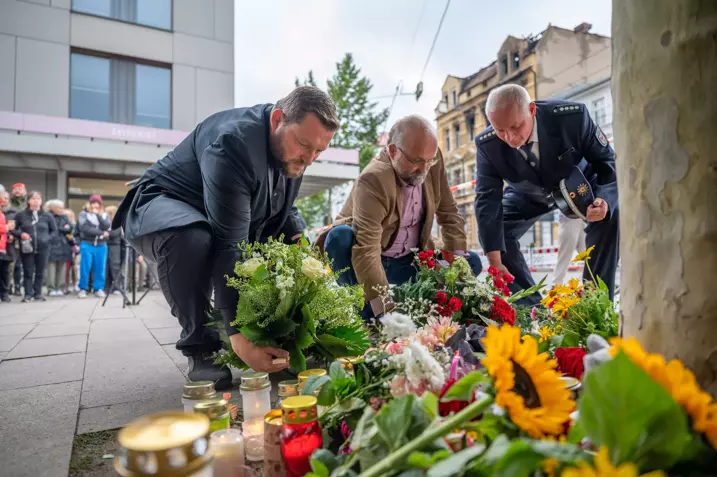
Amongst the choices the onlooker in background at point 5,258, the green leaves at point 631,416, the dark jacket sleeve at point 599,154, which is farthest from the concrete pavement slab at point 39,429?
the onlooker in background at point 5,258

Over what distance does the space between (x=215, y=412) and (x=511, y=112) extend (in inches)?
92.3

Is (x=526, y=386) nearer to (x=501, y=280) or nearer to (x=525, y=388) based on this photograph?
(x=525, y=388)

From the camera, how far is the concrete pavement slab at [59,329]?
3412mm

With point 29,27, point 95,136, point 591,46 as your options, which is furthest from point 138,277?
point 591,46

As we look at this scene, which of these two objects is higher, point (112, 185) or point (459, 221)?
point (112, 185)

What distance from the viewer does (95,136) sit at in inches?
426

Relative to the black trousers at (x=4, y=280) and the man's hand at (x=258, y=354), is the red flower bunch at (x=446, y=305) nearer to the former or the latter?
the man's hand at (x=258, y=354)

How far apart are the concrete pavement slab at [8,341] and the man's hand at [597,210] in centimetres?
365

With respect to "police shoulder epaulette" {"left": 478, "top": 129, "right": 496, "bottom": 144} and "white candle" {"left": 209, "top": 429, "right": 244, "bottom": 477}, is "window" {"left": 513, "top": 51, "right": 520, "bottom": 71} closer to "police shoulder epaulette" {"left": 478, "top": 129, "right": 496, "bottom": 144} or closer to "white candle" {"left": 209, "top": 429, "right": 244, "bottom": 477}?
"police shoulder epaulette" {"left": 478, "top": 129, "right": 496, "bottom": 144}

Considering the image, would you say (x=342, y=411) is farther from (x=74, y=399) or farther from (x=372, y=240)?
(x=372, y=240)

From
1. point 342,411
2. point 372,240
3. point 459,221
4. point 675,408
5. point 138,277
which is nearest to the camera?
point 675,408

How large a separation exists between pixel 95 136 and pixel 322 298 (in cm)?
1134

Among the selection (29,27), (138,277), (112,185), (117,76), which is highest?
(29,27)

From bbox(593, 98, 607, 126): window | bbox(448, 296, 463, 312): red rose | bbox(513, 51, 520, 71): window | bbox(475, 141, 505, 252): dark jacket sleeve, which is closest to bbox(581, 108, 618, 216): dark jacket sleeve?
bbox(475, 141, 505, 252): dark jacket sleeve
